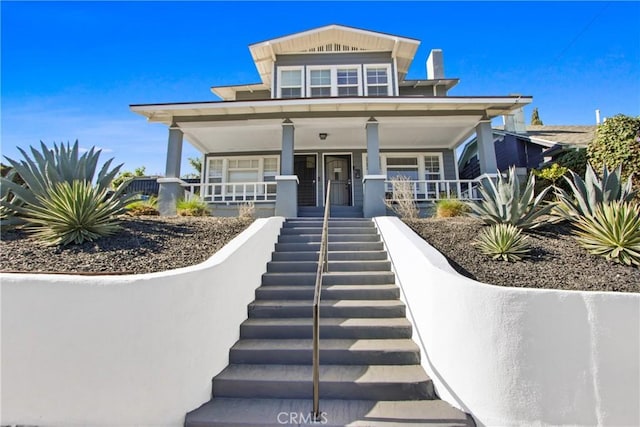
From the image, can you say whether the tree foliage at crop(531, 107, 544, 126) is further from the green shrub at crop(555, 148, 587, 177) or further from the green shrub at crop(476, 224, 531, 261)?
the green shrub at crop(476, 224, 531, 261)

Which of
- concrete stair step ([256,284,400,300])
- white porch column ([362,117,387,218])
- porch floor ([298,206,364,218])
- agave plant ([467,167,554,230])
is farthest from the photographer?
porch floor ([298,206,364,218])

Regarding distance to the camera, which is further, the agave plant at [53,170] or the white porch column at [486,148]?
the white porch column at [486,148]

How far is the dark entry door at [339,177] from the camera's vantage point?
40.0ft

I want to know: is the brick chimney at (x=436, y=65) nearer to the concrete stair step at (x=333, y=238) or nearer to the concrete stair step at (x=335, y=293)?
the concrete stair step at (x=333, y=238)

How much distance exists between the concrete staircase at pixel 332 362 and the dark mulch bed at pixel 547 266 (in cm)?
111

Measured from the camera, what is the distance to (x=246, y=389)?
308 centimetres

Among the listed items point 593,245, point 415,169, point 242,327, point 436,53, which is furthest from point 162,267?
point 436,53

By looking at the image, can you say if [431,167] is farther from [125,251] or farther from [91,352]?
[91,352]

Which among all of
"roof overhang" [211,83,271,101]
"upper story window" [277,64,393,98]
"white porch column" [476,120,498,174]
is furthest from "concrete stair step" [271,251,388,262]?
"roof overhang" [211,83,271,101]

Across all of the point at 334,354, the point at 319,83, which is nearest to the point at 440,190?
the point at 319,83

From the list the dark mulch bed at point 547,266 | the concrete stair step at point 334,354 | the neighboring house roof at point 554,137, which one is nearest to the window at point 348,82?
the neighboring house roof at point 554,137

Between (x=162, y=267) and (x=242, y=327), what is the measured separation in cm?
130

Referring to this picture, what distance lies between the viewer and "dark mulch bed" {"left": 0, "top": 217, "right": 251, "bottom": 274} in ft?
12.1

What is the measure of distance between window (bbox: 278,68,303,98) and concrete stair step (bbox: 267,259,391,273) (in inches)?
326
